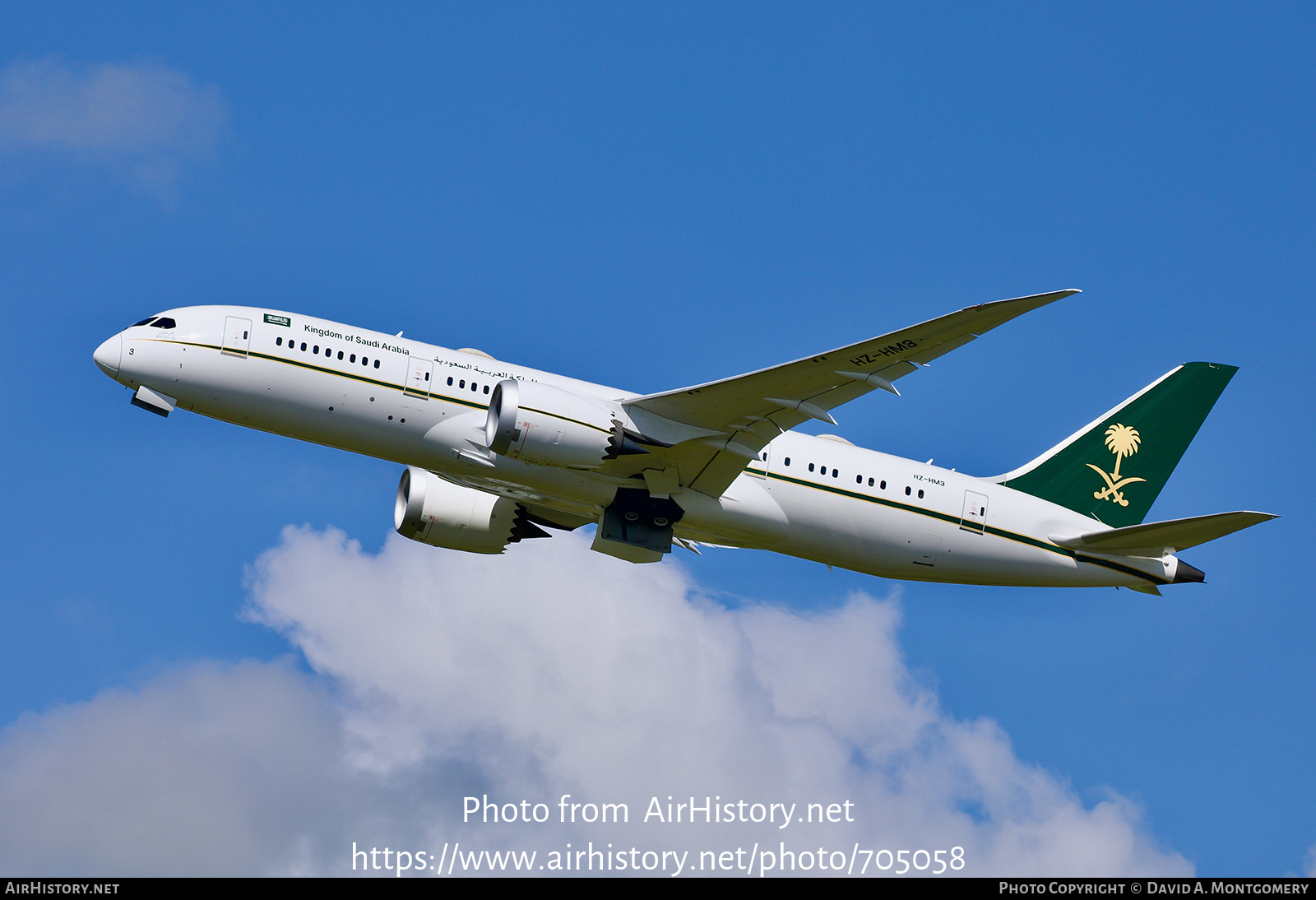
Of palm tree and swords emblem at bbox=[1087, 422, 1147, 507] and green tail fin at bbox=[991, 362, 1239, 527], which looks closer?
green tail fin at bbox=[991, 362, 1239, 527]

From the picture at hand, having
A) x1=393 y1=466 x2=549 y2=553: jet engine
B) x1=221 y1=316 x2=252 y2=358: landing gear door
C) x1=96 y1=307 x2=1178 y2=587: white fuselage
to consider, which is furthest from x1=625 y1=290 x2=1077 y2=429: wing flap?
x1=221 y1=316 x2=252 y2=358: landing gear door

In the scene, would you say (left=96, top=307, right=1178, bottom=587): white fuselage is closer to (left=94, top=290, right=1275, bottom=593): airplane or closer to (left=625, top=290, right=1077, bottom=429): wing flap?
(left=94, top=290, right=1275, bottom=593): airplane

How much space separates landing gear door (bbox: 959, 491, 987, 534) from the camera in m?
32.0

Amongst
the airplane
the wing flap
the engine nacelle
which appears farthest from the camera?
the airplane

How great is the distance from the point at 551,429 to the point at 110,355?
991 centimetres

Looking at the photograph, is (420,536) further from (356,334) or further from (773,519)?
(773,519)

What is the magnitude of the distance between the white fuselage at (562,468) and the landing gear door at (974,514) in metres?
0.04

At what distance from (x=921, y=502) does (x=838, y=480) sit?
7.53ft

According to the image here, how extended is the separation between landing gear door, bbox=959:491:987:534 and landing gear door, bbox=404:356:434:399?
13.6 metres

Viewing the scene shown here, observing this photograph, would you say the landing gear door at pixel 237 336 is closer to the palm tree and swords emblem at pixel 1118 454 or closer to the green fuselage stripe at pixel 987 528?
the green fuselage stripe at pixel 987 528

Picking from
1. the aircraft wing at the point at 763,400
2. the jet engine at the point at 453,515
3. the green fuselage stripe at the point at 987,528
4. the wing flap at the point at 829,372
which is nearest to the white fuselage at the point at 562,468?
the green fuselage stripe at the point at 987,528

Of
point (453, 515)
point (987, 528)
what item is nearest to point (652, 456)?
point (453, 515)

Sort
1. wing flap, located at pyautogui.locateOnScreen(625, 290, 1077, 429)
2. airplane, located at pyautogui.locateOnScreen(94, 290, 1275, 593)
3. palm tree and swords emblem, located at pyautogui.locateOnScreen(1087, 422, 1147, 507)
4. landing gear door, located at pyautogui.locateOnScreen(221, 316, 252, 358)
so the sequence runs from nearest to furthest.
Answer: wing flap, located at pyautogui.locateOnScreen(625, 290, 1077, 429) → airplane, located at pyautogui.locateOnScreen(94, 290, 1275, 593) → landing gear door, located at pyautogui.locateOnScreen(221, 316, 252, 358) → palm tree and swords emblem, located at pyautogui.locateOnScreen(1087, 422, 1147, 507)

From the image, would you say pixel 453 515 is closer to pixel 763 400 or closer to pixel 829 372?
pixel 763 400
